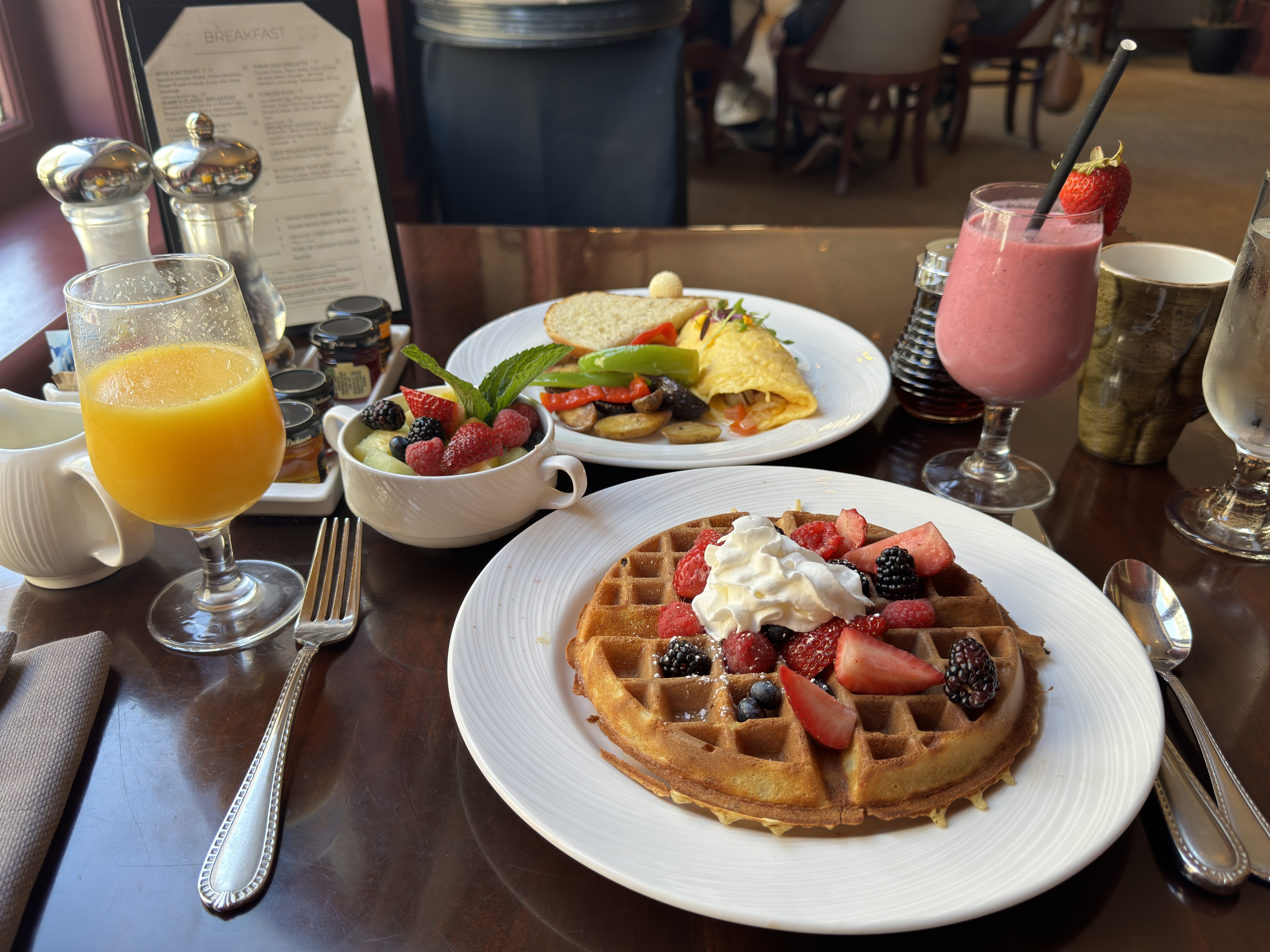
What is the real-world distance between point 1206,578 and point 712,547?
0.74m

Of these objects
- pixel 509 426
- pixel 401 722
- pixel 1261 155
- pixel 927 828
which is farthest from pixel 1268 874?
pixel 1261 155

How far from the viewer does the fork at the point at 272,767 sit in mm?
827

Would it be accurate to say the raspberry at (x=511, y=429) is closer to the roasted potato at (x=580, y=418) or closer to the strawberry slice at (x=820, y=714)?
the roasted potato at (x=580, y=418)

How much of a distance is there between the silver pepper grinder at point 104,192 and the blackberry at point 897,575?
124 centimetres

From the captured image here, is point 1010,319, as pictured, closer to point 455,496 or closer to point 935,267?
point 935,267

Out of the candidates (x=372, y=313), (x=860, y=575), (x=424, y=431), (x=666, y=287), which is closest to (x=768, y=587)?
(x=860, y=575)

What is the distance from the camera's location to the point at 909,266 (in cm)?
233

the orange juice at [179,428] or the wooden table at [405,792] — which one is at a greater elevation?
the orange juice at [179,428]

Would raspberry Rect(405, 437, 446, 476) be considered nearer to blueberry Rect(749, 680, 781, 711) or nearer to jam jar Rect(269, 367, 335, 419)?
jam jar Rect(269, 367, 335, 419)

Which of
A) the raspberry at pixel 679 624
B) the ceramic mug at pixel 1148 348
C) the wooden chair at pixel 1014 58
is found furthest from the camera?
the wooden chair at pixel 1014 58

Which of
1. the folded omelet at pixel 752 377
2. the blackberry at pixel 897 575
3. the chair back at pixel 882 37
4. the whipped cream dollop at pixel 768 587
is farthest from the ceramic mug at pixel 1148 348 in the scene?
the chair back at pixel 882 37

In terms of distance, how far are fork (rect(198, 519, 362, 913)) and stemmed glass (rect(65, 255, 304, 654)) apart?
53 millimetres

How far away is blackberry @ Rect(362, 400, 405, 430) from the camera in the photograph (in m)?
1.34

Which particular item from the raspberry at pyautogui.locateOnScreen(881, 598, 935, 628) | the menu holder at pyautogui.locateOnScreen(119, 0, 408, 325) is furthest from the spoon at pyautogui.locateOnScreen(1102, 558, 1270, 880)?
the menu holder at pyautogui.locateOnScreen(119, 0, 408, 325)
